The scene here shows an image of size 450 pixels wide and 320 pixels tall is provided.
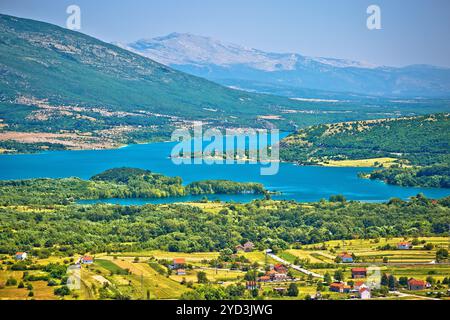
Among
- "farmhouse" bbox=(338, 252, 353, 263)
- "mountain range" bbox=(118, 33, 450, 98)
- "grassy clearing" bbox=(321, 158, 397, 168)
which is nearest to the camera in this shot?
"farmhouse" bbox=(338, 252, 353, 263)

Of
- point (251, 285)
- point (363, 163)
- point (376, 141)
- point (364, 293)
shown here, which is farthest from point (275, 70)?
point (364, 293)

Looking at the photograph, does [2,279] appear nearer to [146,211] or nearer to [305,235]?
[305,235]

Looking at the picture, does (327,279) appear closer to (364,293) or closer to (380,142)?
(364,293)

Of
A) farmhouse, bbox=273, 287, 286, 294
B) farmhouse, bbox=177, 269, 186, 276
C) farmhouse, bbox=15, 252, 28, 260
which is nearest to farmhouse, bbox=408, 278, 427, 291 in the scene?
farmhouse, bbox=273, 287, 286, 294

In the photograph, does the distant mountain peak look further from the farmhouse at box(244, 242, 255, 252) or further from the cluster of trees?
the farmhouse at box(244, 242, 255, 252)

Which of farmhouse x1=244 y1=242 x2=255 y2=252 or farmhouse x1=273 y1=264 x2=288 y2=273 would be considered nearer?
farmhouse x1=273 y1=264 x2=288 y2=273

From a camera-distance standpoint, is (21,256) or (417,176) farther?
(417,176)
